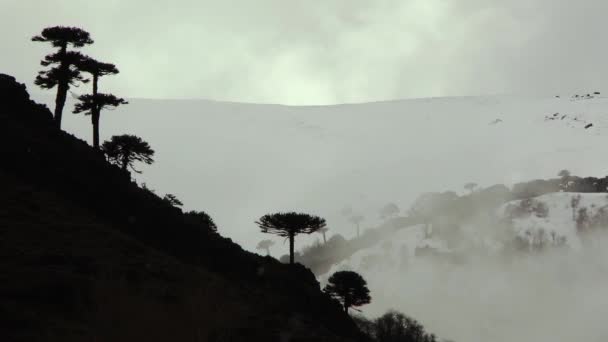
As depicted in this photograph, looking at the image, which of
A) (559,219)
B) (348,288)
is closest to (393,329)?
(559,219)

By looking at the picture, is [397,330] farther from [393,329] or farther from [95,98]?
[95,98]

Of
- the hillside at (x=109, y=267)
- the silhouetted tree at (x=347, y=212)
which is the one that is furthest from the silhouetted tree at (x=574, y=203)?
the hillside at (x=109, y=267)

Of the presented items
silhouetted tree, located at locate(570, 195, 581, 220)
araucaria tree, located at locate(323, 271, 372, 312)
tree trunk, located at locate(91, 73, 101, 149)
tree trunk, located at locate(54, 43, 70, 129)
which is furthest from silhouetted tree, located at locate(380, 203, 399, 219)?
tree trunk, located at locate(54, 43, 70, 129)

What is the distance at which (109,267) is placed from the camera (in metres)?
7.54

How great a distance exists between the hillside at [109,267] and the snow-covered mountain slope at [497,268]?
95.5 m

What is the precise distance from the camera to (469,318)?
13725cm

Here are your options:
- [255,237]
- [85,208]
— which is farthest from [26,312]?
[255,237]

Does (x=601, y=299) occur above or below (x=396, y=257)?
below

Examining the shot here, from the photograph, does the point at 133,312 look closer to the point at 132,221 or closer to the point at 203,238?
the point at 132,221

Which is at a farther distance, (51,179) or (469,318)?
(469,318)

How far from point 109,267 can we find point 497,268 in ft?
459

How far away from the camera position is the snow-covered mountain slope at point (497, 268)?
5138 inches

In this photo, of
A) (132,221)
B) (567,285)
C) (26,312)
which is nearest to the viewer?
(26,312)

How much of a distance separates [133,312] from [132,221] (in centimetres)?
2409
